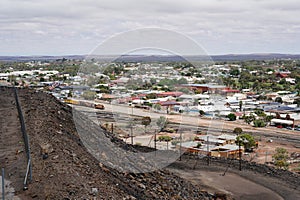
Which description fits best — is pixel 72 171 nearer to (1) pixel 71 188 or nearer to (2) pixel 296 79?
(1) pixel 71 188

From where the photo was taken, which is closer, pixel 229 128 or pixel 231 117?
pixel 229 128

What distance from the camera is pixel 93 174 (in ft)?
21.2

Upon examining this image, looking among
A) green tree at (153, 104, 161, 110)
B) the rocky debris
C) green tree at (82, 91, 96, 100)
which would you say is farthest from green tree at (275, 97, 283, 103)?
the rocky debris

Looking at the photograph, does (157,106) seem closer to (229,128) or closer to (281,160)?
(229,128)

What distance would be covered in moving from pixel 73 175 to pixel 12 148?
1.89 m

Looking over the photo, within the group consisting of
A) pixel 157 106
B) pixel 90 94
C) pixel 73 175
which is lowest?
pixel 157 106

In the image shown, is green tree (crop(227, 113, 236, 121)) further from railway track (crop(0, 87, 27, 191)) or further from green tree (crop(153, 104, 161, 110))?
railway track (crop(0, 87, 27, 191))

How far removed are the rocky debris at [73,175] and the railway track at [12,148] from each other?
206 mm

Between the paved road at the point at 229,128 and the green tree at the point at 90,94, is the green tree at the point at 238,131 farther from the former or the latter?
the green tree at the point at 90,94

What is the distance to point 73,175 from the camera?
603 cm

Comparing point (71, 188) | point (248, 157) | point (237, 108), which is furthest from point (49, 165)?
point (237, 108)

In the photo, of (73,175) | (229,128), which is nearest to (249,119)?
(229,128)

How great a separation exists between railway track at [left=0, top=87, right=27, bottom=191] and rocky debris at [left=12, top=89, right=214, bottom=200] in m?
0.21

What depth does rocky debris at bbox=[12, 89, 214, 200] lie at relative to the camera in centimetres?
558
